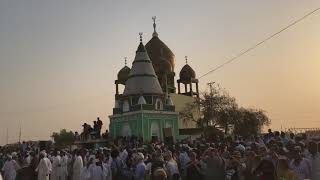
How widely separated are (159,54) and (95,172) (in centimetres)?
3869

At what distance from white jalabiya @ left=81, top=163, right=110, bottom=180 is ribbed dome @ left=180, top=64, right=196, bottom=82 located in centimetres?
4275

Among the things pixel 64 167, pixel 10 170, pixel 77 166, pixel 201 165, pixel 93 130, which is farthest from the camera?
pixel 93 130

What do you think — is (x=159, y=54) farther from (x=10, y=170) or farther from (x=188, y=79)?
(x=10, y=170)

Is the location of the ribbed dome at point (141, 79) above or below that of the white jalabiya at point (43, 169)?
above

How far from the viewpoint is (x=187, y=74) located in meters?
56.3

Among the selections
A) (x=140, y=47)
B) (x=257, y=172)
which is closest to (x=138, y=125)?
(x=140, y=47)

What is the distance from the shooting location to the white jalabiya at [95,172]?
45.3 feet

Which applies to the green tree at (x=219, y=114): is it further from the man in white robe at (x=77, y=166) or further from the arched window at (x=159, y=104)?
the man in white robe at (x=77, y=166)

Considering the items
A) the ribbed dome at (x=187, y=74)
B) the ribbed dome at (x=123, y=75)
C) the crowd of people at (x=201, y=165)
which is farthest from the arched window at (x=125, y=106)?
the crowd of people at (x=201, y=165)

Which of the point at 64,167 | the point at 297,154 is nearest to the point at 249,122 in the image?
the point at 64,167

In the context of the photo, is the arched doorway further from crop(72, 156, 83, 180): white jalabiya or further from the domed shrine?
crop(72, 156, 83, 180): white jalabiya

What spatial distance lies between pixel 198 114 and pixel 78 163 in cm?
3408

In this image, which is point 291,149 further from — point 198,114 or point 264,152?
point 198,114

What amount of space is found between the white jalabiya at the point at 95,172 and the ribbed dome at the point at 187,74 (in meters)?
42.7
